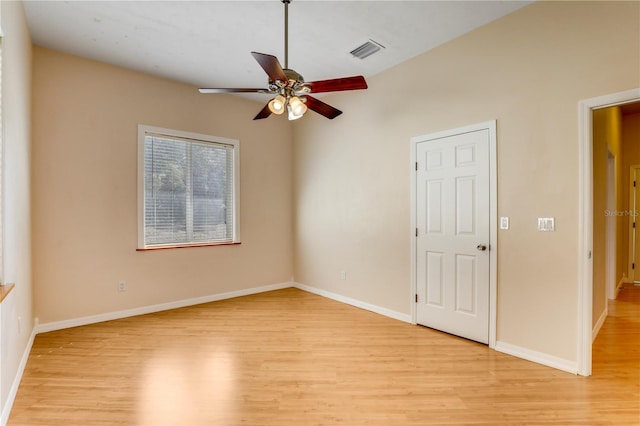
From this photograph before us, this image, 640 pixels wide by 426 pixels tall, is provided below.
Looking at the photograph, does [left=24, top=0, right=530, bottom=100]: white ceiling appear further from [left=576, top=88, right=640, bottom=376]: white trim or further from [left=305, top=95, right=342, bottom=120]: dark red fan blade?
[left=576, top=88, right=640, bottom=376]: white trim

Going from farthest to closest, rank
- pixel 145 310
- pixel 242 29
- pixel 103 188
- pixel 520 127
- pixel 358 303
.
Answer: pixel 358 303 < pixel 145 310 < pixel 103 188 < pixel 242 29 < pixel 520 127

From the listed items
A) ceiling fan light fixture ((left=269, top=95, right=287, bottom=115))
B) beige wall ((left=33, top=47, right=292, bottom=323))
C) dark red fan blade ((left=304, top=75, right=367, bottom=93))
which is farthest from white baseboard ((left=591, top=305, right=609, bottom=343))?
beige wall ((left=33, top=47, right=292, bottom=323))

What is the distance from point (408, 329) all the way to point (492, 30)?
317 centimetres

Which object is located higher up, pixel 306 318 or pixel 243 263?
pixel 243 263

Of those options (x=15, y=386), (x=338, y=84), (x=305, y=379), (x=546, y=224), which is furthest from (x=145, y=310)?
(x=546, y=224)

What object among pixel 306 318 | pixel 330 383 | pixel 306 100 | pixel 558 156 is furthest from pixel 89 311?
pixel 558 156

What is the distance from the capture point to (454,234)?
3328 mm

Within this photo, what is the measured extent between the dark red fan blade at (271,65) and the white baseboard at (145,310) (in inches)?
132

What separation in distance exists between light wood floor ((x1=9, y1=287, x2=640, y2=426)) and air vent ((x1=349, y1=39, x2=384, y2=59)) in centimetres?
313

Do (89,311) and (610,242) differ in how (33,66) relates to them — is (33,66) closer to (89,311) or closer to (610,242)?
(89,311)

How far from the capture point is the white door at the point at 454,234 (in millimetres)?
3100

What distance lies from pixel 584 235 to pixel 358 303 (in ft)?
8.78

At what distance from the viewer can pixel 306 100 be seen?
2732mm

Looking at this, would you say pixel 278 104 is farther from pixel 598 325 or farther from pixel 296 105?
pixel 598 325
